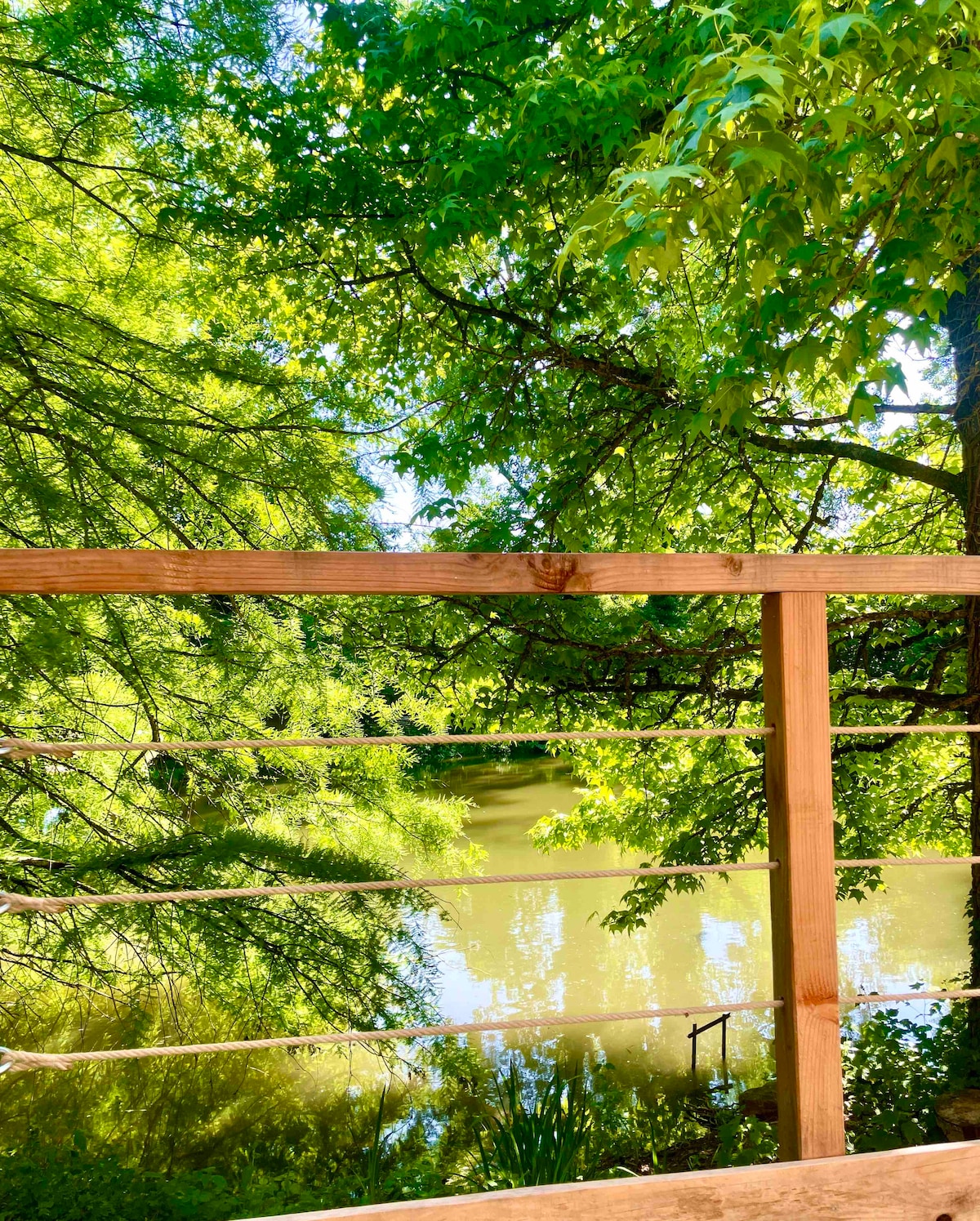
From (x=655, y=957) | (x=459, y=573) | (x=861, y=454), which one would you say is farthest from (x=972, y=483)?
(x=655, y=957)

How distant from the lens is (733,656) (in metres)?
4.00

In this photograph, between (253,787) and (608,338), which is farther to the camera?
(608,338)

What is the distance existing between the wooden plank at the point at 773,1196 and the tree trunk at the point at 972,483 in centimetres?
268

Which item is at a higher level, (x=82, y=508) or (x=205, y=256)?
(x=205, y=256)

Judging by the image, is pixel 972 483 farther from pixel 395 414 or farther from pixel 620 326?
pixel 395 414

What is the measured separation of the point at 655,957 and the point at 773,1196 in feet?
18.1

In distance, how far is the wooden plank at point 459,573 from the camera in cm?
112

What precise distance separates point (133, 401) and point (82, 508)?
401 millimetres

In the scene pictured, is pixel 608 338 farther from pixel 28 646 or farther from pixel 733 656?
pixel 28 646

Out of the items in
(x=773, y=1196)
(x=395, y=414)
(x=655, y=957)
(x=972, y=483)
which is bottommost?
(x=773, y=1196)

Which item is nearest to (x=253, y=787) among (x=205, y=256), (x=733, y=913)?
(x=205, y=256)

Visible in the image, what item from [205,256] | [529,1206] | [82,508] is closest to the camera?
[529,1206]

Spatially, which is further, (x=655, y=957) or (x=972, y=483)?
(x=655, y=957)

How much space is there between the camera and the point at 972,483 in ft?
11.8
